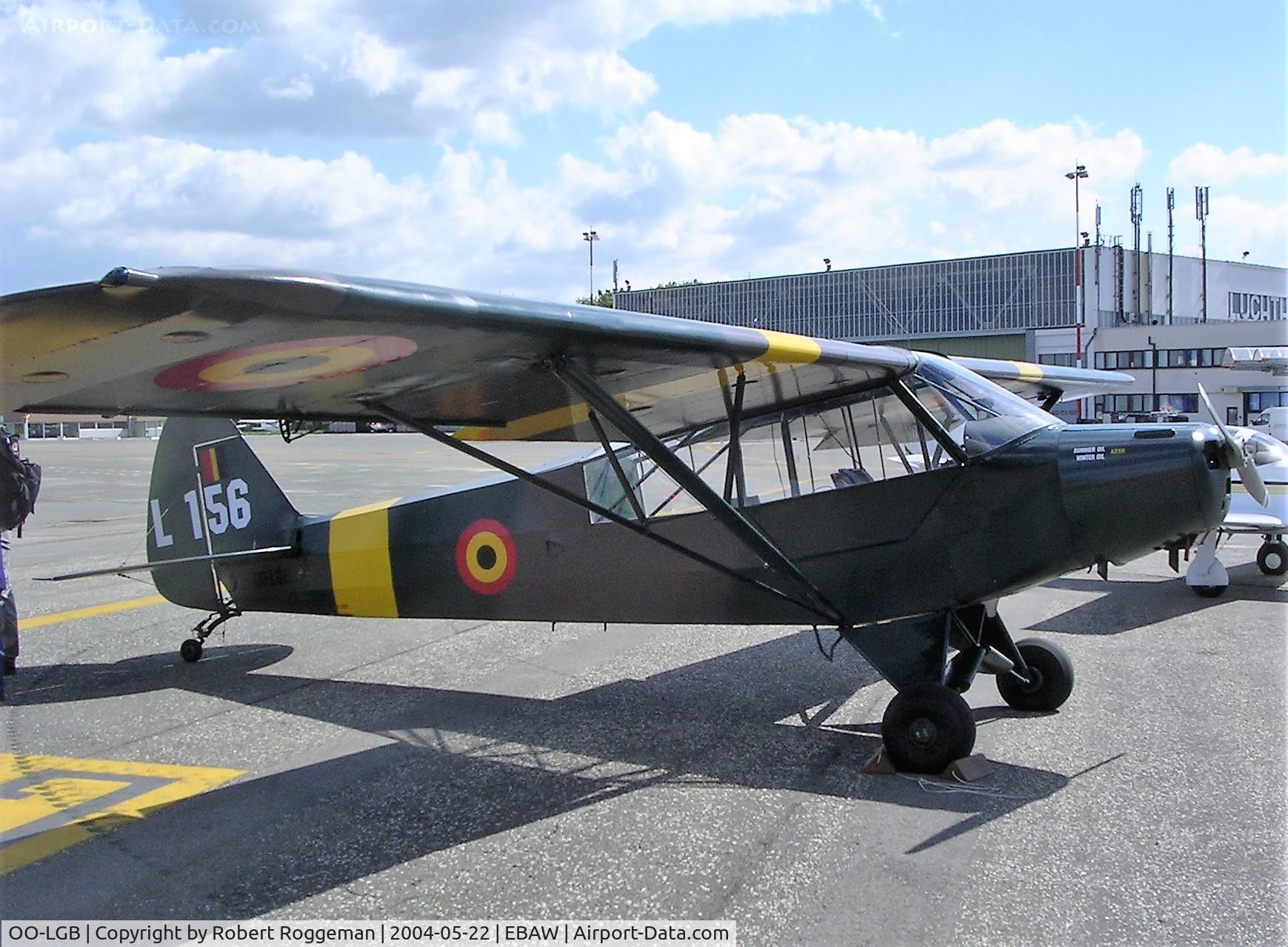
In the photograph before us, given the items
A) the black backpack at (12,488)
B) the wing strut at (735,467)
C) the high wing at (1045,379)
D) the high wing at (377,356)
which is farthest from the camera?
the high wing at (1045,379)

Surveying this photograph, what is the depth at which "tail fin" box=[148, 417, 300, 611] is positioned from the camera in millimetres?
7801

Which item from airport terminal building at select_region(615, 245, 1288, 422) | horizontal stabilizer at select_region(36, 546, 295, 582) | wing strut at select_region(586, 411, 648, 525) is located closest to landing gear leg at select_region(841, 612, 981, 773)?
wing strut at select_region(586, 411, 648, 525)

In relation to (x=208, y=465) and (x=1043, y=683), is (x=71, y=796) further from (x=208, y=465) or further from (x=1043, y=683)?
(x=1043, y=683)

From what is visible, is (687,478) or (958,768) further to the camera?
(687,478)

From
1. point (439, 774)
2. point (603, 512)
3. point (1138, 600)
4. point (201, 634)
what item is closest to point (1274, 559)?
point (1138, 600)

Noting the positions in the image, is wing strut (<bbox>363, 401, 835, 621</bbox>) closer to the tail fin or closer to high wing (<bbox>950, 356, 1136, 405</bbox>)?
the tail fin

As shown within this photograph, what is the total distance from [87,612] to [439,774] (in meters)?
6.76

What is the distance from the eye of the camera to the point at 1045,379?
9422mm

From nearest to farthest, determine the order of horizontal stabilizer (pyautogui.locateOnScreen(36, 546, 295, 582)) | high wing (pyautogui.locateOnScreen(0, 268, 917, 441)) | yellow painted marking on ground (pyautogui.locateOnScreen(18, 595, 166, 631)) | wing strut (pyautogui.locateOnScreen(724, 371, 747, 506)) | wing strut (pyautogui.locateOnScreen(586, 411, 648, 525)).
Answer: high wing (pyautogui.locateOnScreen(0, 268, 917, 441)), wing strut (pyautogui.locateOnScreen(586, 411, 648, 525)), wing strut (pyautogui.locateOnScreen(724, 371, 747, 506)), horizontal stabilizer (pyautogui.locateOnScreen(36, 546, 295, 582)), yellow painted marking on ground (pyautogui.locateOnScreen(18, 595, 166, 631))

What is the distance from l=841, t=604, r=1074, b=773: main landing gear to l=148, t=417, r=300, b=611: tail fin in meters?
4.79

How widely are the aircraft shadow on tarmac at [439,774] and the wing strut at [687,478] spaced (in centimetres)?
95

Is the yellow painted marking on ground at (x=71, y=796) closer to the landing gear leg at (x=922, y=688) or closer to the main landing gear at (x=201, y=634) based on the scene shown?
the main landing gear at (x=201, y=634)

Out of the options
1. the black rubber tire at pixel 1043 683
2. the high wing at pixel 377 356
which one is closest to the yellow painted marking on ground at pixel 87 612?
the high wing at pixel 377 356

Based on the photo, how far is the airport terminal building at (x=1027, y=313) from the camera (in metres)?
58.9
